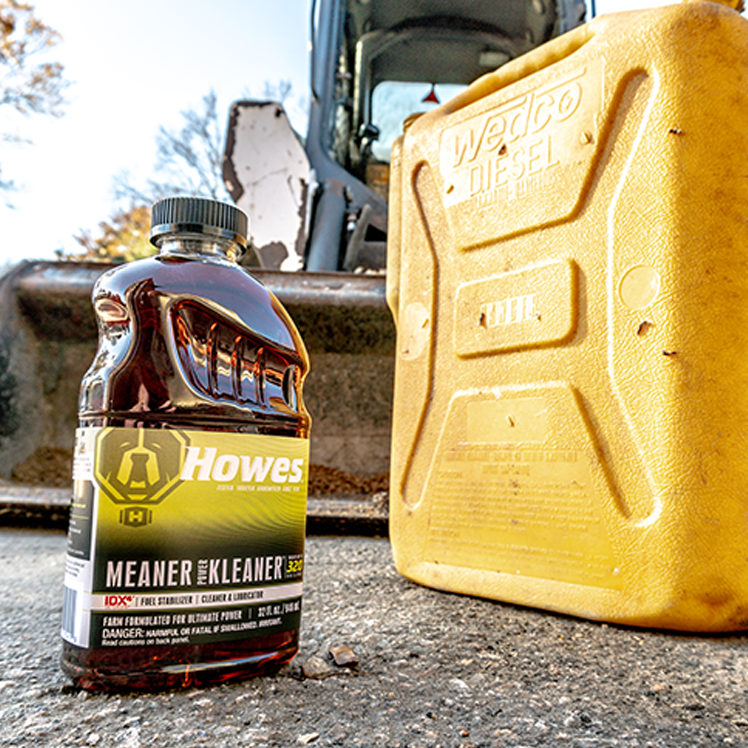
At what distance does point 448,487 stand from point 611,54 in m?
0.67

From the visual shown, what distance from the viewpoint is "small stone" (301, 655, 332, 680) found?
61 centimetres

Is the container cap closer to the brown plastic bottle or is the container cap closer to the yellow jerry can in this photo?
the brown plastic bottle

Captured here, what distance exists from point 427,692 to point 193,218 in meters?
0.51

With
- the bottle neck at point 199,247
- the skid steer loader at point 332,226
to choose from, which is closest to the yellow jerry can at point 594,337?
the bottle neck at point 199,247

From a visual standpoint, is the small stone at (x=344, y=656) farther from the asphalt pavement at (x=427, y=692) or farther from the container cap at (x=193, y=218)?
the container cap at (x=193, y=218)

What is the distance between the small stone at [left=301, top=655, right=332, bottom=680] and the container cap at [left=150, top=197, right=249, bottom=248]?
439 millimetres

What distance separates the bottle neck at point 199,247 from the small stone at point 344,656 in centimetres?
43

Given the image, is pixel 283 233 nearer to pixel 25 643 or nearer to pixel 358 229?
pixel 358 229

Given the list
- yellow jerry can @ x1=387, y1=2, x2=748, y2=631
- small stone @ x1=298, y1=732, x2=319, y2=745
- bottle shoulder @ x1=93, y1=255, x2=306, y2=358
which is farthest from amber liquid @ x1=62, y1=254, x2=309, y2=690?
yellow jerry can @ x1=387, y1=2, x2=748, y2=631

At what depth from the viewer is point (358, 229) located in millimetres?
2549

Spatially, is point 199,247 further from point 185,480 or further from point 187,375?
point 185,480

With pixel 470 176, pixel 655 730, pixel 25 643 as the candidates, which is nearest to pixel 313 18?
pixel 470 176

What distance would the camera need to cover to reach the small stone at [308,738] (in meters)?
0.47

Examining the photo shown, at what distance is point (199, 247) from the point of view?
684mm
